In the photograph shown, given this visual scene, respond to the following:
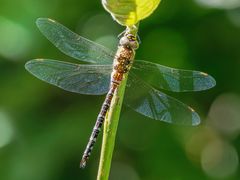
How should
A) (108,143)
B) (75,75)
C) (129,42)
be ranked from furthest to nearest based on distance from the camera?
(75,75)
(129,42)
(108,143)

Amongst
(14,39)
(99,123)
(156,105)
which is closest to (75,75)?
(99,123)

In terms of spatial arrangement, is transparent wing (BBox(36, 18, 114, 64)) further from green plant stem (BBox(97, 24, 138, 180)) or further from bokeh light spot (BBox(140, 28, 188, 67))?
green plant stem (BBox(97, 24, 138, 180))

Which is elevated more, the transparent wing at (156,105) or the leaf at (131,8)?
the leaf at (131,8)

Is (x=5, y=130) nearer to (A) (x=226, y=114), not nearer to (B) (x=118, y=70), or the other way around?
(B) (x=118, y=70)

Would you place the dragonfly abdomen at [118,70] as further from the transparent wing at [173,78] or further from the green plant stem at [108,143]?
the green plant stem at [108,143]

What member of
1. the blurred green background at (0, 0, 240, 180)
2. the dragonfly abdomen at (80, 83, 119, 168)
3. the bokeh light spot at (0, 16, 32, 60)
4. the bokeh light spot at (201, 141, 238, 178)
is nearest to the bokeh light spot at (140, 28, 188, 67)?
the blurred green background at (0, 0, 240, 180)

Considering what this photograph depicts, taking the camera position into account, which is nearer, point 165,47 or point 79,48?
point 79,48

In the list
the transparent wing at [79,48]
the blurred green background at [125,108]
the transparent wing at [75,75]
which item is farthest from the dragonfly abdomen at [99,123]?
the blurred green background at [125,108]
